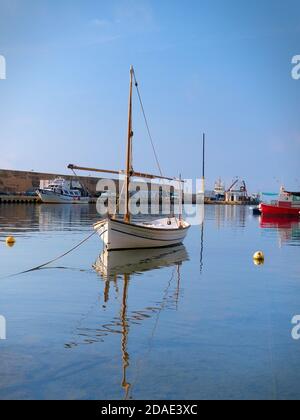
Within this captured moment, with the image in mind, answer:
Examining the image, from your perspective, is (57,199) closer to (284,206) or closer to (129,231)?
(284,206)

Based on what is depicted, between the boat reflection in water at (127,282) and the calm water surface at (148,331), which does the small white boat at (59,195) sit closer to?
the boat reflection in water at (127,282)

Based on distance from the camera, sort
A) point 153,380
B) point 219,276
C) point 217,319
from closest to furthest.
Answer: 1. point 153,380
2. point 217,319
3. point 219,276

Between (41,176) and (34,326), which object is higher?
(41,176)

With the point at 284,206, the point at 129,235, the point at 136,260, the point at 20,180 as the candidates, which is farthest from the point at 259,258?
the point at 20,180

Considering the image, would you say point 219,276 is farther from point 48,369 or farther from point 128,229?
point 48,369

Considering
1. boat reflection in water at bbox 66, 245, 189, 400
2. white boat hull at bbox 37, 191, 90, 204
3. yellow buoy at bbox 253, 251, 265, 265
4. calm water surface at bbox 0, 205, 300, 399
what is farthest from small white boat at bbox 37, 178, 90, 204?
calm water surface at bbox 0, 205, 300, 399

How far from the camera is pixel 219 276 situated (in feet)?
63.1

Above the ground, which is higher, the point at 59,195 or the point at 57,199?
the point at 59,195

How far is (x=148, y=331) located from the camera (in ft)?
35.4

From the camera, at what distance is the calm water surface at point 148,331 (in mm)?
7754

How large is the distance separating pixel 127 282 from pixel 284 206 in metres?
58.1

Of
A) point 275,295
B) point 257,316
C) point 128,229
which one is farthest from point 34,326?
point 128,229

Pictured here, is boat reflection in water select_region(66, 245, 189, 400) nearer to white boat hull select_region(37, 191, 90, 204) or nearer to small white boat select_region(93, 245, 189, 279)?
small white boat select_region(93, 245, 189, 279)
